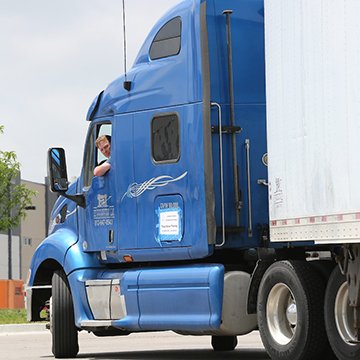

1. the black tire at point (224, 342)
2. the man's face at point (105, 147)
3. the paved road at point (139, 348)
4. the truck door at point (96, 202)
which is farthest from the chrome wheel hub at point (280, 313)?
the black tire at point (224, 342)

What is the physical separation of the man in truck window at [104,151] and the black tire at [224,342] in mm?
3388

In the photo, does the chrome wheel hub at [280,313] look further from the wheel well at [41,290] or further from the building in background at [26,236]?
the building in background at [26,236]

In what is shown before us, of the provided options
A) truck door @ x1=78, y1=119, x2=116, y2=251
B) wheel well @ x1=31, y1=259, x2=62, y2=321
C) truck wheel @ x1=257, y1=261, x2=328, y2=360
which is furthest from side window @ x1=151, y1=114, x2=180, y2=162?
wheel well @ x1=31, y1=259, x2=62, y2=321

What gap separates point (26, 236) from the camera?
254 feet

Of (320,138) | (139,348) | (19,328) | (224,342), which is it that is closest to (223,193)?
(320,138)

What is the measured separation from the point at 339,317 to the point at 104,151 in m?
4.53

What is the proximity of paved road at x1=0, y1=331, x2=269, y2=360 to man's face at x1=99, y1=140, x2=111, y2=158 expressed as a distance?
2517 mm

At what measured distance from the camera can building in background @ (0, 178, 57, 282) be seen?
73.2 m

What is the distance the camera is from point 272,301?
11.7 metres

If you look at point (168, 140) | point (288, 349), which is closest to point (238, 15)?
point (168, 140)

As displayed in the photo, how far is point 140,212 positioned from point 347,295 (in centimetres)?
356

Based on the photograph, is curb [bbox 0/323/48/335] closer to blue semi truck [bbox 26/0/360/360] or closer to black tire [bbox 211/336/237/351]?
black tire [bbox 211/336/237/351]

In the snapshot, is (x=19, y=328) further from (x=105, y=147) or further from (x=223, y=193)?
(x=223, y=193)

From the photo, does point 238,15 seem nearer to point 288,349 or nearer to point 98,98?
point 98,98
